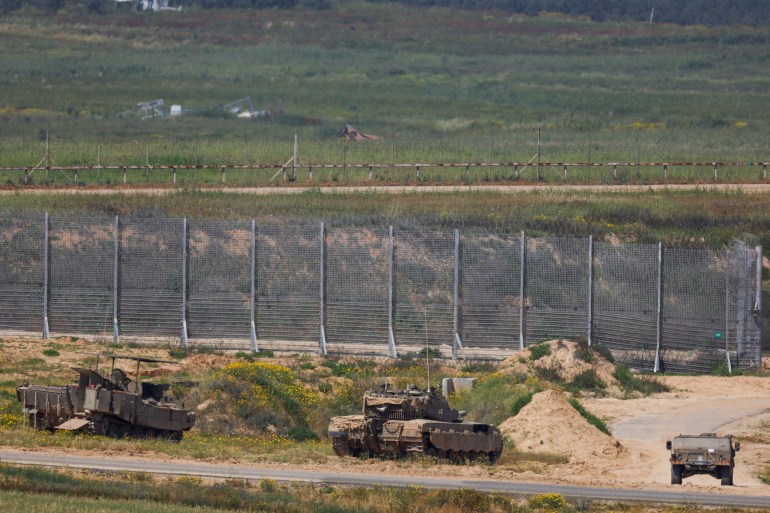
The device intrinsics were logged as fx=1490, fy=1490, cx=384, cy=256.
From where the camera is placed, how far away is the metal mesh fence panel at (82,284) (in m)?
38.2

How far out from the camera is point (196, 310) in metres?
38.0

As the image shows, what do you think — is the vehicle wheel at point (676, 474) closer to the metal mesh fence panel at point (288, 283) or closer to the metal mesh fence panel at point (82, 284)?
the metal mesh fence panel at point (288, 283)

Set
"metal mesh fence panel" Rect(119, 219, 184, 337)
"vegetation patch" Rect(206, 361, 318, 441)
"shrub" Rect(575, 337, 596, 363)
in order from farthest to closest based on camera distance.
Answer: "metal mesh fence panel" Rect(119, 219, 184, 337)
"shrub" Rect(575, 337, 596, 363)
"vegetation patch" Rect(206, 361, 318, 441)

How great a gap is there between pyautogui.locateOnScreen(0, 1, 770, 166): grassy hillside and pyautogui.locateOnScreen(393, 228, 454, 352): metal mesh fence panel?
1118 inches

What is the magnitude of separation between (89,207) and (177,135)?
3371 centimetres

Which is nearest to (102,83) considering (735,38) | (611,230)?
(735,38)

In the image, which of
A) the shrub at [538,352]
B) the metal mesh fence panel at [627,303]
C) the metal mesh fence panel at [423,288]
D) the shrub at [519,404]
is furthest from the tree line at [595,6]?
the shrub at [519,404]

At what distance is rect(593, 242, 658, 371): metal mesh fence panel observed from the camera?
37.4 metres

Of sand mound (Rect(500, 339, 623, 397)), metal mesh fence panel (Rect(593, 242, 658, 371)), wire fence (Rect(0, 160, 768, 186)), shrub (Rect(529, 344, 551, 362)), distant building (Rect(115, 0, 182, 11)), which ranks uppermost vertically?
distant building (Rect(115, 0, 182, 11))

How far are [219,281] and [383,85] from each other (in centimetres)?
7606

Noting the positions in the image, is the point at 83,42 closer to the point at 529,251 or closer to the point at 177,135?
the point at 177,135

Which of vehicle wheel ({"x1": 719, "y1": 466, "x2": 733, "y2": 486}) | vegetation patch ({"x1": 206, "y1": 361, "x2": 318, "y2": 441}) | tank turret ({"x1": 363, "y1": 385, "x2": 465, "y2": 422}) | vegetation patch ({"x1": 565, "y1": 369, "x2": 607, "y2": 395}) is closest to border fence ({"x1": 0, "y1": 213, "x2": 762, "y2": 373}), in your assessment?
vegetation patch ({"x1": 565, "y1": 369, "x2": 607, "y2": 395})

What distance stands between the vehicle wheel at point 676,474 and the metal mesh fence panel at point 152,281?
634 inches

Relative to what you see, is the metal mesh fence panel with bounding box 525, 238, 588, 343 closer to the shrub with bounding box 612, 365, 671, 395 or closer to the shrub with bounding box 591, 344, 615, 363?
the shrub with bounding box 591, 344, 615, 363
